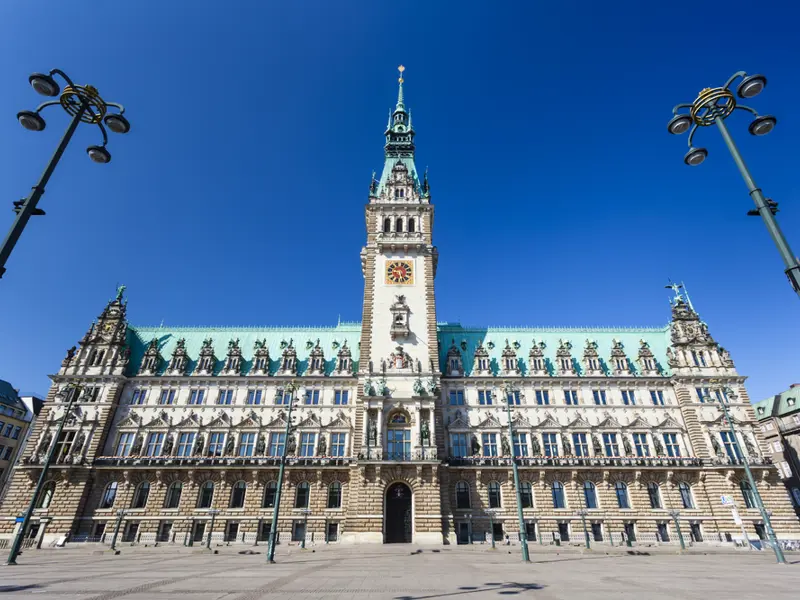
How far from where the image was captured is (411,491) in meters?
40.1

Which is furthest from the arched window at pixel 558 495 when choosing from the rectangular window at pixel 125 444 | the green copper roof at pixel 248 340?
the rectangular window at pixel 125 444

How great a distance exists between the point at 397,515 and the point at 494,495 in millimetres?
10337

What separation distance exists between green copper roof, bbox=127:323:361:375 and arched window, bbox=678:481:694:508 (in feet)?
126

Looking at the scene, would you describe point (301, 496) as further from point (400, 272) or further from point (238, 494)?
point (400, 272)

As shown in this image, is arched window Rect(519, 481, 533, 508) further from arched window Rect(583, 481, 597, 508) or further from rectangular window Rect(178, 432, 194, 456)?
rectangular window Rect(178, 432, 194, 456)

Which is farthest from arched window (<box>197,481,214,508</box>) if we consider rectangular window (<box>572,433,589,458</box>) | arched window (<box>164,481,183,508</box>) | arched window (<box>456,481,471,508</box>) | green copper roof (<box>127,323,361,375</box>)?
rectangular window (<box>572,433,589,458</box>)

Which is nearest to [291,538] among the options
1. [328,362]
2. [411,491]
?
[411,491]

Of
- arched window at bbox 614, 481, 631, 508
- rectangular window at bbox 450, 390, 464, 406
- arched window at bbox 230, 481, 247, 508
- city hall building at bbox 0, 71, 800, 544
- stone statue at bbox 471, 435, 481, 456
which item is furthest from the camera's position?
rectangular window at bbox 450, 390, 464, 406

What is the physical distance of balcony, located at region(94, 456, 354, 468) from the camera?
141 ft

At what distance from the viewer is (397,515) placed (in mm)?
40875

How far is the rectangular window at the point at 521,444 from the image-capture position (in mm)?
44844

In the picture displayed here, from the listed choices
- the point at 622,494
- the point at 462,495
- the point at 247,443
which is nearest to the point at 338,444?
the point at 247,443

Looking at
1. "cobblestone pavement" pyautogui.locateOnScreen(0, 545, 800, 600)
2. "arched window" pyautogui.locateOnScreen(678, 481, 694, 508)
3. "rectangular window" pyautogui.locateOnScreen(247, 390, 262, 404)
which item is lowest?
"cobblestone pavement" pyautogui.locateOnScreen(0, 545, 800, 600)

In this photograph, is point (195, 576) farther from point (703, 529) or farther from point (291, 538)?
point (703, 529)
